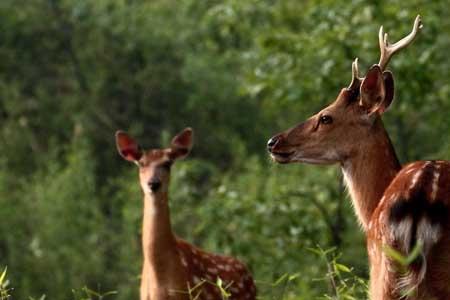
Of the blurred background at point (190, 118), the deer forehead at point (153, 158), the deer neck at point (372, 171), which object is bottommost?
the deer neck at point (372, 171)

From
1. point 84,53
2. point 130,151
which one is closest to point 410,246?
point 130,151

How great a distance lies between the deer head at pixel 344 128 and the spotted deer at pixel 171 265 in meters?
1.63

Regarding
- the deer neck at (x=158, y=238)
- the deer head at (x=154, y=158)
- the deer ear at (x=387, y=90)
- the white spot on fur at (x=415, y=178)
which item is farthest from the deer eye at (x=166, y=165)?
the white spot on fur at (x=415, y=178)

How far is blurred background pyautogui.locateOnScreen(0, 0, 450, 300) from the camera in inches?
676

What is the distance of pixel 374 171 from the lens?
28.9 feet

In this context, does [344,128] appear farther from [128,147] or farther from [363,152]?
[128,147]

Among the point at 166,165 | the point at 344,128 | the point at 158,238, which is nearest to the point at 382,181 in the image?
the point at 344,128

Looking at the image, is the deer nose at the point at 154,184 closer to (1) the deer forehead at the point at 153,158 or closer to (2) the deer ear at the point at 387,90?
(1) the deer forehead at the point at 153,158

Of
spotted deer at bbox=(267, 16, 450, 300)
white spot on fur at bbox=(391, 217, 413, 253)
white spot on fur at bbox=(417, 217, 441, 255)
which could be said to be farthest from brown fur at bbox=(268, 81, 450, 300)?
white spot on fur at bbox=(417, 217, 441, 255)

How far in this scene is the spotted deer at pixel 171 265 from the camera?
1089 cm

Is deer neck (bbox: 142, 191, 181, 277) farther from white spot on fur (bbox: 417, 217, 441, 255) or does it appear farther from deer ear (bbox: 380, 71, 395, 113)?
white spot on fur (bbox: 417, 217, 441, 255)

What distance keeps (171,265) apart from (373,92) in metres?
2.62

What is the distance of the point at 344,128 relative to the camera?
8.95 metres

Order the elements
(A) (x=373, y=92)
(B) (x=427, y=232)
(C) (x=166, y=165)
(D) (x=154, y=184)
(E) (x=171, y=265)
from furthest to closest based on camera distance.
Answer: (C) (x=166, y=165)
(D) (x=154, y=184)
(E) (x=171, y=265)
(A) (x=373, y=92)
(B) (x=427, y=232)
